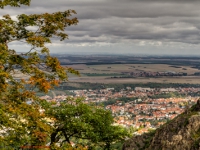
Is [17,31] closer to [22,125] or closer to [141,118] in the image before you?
[22,125]

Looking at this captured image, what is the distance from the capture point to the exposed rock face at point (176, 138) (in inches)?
653

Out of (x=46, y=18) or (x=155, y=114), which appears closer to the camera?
(x=46, y=18)

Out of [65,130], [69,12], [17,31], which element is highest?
[69,12]

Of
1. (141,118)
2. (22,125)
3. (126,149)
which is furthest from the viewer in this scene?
(141,118)

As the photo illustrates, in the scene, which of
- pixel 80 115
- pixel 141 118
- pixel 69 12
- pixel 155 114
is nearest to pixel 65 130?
pixel 80 115

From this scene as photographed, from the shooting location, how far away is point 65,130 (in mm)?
17062

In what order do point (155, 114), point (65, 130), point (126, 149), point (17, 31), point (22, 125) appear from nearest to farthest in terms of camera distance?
point (22, 125) → point (17, 31) → point (65, 130) → point (126, 149) → point (155, 114)

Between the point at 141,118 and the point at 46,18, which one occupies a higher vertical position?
the point at 46,18

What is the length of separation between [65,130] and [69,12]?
770 cm

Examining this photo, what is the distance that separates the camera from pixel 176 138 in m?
17.2

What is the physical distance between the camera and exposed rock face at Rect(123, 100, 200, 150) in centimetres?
1658

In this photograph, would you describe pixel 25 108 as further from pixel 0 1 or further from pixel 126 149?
pixel 126 149

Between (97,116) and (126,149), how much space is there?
4.43m

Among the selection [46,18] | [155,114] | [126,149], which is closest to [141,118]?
[155,114]
